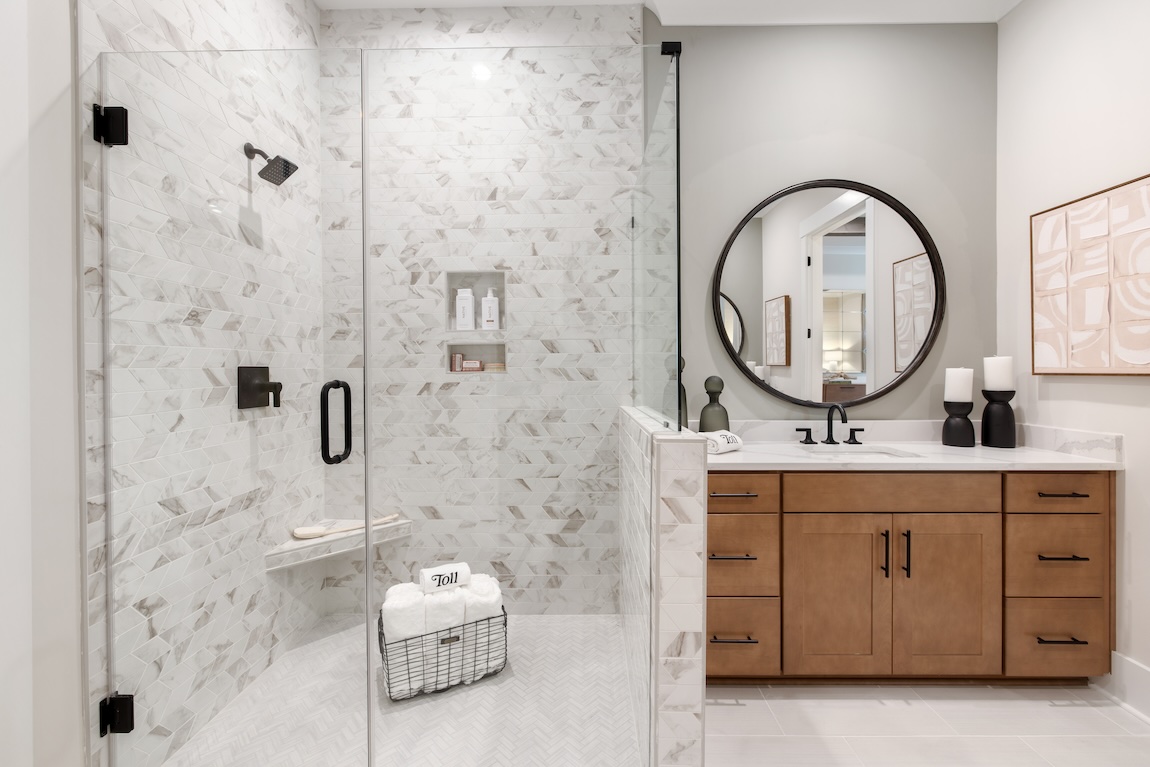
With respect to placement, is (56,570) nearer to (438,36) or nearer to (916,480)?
(438,36)

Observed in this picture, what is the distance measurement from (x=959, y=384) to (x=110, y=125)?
10.2 feet

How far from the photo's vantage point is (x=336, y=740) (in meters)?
1.38

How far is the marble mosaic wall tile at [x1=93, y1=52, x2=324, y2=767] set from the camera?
1359mm

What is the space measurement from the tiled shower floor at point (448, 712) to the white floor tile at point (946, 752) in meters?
0.82

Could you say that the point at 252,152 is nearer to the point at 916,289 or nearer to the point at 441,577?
the point at 441,577

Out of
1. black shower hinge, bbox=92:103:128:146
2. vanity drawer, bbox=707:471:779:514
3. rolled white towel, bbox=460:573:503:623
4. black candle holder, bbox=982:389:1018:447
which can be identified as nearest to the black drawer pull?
vanity drawer, bbox=707:471:779:514

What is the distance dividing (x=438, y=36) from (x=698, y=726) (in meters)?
2.87

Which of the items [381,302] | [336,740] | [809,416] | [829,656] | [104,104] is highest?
[104,104]

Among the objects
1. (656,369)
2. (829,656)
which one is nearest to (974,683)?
(829,656)

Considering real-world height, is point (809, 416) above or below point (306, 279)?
below

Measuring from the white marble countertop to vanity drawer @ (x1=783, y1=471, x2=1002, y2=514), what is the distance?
1.3 inches

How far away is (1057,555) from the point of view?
80.2 inches

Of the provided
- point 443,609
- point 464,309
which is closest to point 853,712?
point 443,609

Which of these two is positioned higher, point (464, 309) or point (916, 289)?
point (916, 289)
